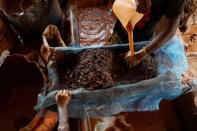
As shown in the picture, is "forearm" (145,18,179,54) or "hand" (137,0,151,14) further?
"forearm" (145,18,179,54)

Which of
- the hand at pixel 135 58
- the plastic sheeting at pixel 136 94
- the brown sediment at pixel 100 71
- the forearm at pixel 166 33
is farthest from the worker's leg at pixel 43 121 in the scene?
the forearm at pixel 166 33

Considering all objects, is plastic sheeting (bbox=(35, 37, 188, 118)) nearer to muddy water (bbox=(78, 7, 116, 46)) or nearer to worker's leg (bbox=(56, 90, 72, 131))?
worker's leg (bbox=(56, 90, 72, 131))

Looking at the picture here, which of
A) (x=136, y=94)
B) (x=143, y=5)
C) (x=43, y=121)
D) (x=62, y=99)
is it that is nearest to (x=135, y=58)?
(x=136, y=94)

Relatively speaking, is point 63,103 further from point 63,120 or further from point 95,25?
point 95,25

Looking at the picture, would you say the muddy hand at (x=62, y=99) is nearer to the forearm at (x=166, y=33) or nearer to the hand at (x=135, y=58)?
the hand at (x=135, y=58)

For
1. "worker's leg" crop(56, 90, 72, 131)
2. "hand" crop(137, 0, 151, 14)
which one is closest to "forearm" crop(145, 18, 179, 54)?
"hand" crop(137, 0, 151, 14)

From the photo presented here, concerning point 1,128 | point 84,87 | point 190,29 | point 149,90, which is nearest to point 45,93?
point 84,87
